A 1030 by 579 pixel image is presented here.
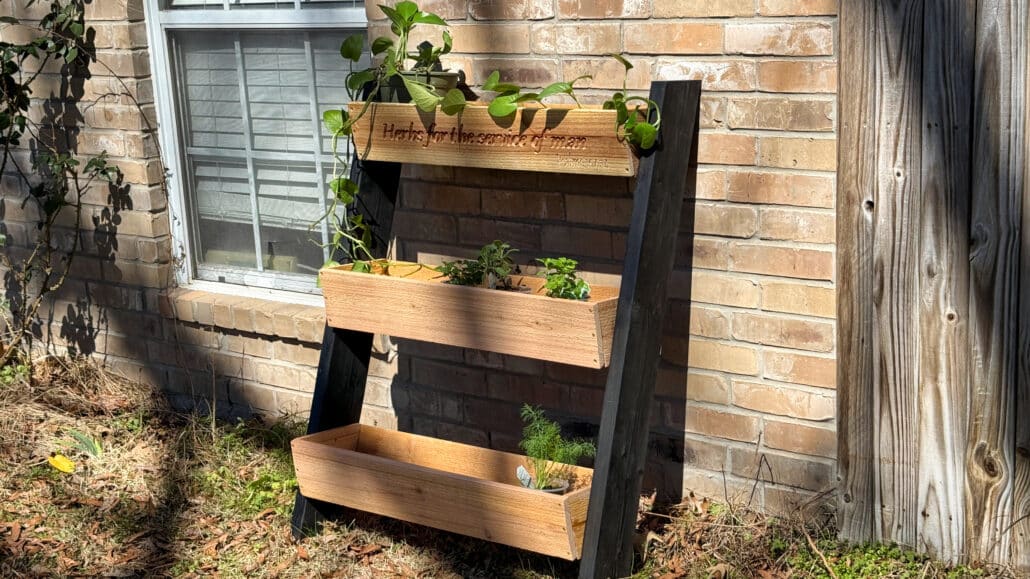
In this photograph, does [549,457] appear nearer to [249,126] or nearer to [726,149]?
[726,149]

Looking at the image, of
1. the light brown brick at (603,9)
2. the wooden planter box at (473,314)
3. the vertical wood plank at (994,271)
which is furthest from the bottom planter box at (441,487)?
the light brown brick at (603,9)

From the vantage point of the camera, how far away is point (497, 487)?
2795 millimetres

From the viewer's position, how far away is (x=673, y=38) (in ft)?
9.58

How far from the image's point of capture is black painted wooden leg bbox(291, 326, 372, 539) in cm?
323

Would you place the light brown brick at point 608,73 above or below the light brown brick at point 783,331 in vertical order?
above

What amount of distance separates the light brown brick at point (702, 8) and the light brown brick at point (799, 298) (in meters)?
0.72

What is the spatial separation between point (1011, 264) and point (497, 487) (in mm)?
1384

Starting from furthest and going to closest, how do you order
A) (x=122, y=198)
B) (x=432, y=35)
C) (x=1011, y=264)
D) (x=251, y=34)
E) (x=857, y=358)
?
(x=122, y=198) → (x=251, y=34) → (x=432, y=35) → (x=857, y=358) → (x=1011, y=264)

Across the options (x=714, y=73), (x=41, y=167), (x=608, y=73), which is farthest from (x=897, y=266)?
(x=41, y=167)

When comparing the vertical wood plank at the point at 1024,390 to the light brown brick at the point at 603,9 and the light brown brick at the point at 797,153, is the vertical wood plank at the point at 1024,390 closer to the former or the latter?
the light brown brick at the point at 797,153

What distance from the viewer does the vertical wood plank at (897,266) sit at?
8.78ft

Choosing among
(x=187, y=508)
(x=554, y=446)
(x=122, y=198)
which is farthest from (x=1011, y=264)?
(x=122, y=198)

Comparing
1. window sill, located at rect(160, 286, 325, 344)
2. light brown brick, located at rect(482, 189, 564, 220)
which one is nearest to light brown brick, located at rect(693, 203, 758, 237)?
light brown brick, located at rect(482, 189, 564, 220)

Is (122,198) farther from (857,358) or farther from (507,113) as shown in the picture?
(857,358)
